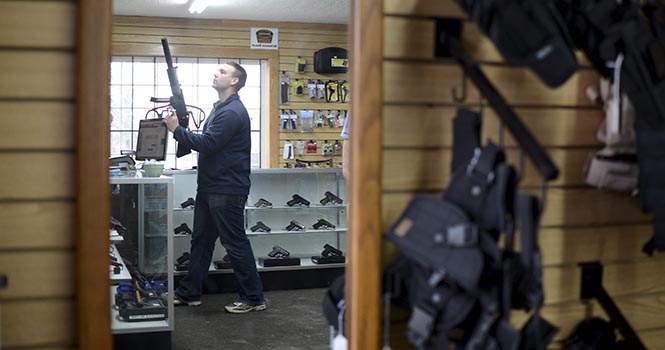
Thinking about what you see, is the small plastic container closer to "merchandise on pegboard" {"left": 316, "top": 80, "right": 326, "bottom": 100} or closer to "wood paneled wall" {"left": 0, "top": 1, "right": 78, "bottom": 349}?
Answer: "wood paneled wall" {"left": 0, "top": 1, "right": 78, "bottom": 349}

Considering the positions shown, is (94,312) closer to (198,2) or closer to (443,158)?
(443,158)

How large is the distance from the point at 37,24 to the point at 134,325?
109 inches

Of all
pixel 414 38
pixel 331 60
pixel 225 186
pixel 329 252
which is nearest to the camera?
pixel 414 38

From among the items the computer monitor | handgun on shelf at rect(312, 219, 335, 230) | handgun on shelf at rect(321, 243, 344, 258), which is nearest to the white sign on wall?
handgun on shelf at rect(312, 219, 335, 230)

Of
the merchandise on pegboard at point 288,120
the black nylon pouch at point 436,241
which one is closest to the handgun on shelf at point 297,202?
the merchandise on pegboard at point 288,120

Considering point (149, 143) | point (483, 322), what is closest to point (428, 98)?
point (483, 322)

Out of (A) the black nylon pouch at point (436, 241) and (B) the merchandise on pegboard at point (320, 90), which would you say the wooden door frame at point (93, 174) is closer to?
(A) the black nylon pouch at point (436, 241)

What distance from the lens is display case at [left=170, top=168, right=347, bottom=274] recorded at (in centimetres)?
648

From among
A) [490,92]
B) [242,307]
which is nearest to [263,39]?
[242,307]

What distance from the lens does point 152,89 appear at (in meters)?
9.47

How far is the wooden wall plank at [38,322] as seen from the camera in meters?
1.89

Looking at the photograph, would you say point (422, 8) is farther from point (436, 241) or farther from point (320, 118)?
point (320, 118)

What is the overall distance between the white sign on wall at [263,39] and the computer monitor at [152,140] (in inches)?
179

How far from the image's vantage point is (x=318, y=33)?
32.4 feet
